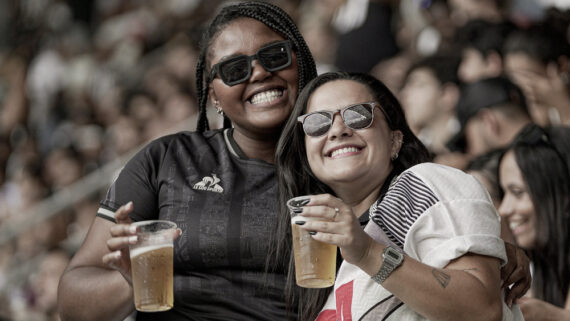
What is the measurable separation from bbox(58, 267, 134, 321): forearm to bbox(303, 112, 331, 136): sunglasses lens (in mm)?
703

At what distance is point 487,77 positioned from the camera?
185 inches

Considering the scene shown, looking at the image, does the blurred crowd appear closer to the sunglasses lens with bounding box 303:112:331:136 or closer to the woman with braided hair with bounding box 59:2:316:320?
the woman with braided hair with bounding box 59:2:316:320

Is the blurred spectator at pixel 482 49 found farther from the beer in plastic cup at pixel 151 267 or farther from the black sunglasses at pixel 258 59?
the beer in plastic cup at pixel 151 267

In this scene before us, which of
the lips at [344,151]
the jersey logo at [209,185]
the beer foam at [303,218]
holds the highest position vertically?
the lips at [344,151]

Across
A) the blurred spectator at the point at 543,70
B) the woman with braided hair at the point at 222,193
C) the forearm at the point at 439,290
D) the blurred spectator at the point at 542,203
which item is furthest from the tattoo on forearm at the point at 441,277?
the blurred spectator at the point at 543,70

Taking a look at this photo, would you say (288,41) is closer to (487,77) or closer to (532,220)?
(532,220)

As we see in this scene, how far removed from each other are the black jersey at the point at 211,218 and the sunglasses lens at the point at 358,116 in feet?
1.38

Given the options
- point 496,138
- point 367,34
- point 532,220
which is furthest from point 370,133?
point 367,34

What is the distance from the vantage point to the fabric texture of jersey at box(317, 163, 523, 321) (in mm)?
2029

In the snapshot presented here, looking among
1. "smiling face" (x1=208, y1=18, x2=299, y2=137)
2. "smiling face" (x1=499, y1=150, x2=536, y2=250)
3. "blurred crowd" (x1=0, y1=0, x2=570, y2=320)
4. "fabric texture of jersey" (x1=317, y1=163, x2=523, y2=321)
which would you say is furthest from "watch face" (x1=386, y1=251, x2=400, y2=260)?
"blurred crowd" (x1=0, y1=0, x2=570, y2=320)

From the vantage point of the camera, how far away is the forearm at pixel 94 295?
2461mm

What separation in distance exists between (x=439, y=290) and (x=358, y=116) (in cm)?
68

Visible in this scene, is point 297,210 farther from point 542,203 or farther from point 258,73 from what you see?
point 542,203

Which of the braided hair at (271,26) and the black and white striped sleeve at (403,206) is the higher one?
the braided hair at (271,26)
